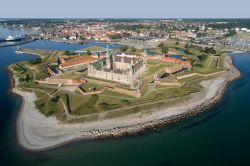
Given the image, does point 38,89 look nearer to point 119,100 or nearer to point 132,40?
point 119,100

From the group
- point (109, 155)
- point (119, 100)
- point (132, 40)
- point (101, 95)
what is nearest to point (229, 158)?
point (109, 155)

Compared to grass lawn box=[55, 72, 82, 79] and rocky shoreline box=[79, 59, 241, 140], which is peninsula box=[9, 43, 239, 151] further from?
grass lawn box=[55, 72, 82, 79]

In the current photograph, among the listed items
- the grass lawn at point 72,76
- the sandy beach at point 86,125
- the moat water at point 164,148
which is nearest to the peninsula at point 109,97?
the sandy beach at point 86,125

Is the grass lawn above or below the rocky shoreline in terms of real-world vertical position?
above

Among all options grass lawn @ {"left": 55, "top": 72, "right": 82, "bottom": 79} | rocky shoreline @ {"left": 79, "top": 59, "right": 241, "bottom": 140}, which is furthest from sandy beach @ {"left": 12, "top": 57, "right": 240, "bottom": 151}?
grass lawn @ {"left": 55, "top": 72, "right": 82, "bottom": 79}

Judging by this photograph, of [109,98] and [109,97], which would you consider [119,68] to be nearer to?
[109,97]

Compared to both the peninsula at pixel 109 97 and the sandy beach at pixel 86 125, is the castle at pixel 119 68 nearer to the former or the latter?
the peninsula at pixel 109 97
